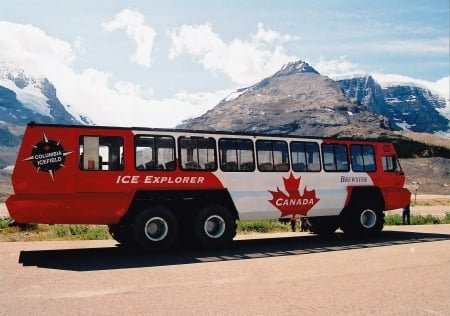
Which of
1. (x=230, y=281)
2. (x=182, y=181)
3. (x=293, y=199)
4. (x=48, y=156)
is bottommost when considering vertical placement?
(x=230, y=281)

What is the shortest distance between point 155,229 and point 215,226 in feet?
5.81

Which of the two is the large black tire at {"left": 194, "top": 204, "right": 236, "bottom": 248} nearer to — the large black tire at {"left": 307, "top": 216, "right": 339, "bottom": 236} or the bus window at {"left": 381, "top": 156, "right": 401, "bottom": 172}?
the large black tire at {"left": 307, "top": 216, "right": 339, "bottom": 236}

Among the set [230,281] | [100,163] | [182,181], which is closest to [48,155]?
[100,163]

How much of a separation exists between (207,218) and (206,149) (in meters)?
1.89

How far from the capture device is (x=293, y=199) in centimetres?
1503

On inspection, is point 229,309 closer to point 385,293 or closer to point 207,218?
point 385,293

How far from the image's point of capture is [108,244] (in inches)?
609

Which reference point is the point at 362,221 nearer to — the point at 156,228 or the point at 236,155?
the point at 236,155

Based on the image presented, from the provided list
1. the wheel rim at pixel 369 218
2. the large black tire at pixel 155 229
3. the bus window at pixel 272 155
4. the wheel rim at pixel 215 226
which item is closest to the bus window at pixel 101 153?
the large black tire at pixel 155 229

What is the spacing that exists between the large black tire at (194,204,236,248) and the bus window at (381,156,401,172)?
660cm

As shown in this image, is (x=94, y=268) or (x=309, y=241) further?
(x=309, y=241)

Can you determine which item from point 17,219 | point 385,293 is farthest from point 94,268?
point 385,293

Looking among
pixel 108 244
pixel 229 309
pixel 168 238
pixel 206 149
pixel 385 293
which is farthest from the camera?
pixel 108 244

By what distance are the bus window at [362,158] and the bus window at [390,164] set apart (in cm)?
52
